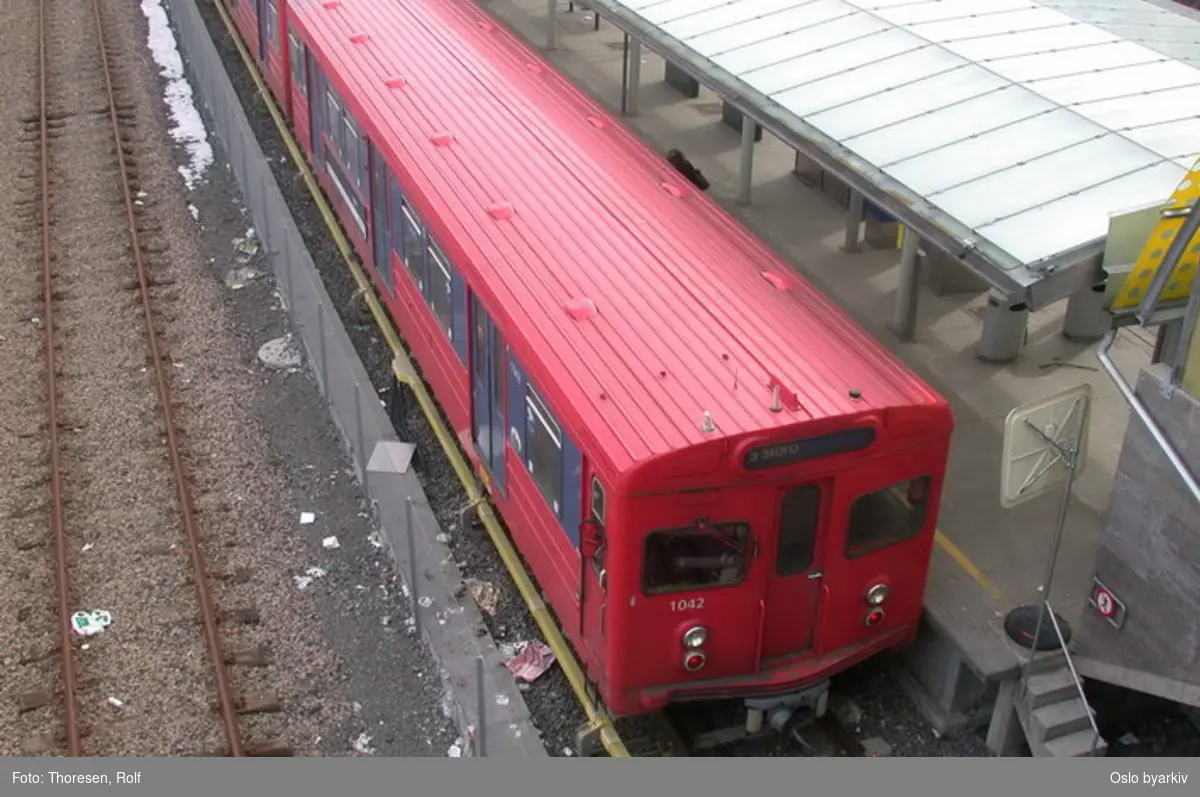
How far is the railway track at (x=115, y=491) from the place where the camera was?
32.2 feet

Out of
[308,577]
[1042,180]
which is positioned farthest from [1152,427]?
[308,577]

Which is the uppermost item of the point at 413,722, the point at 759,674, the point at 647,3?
the point at 647,3

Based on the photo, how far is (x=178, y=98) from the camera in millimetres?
21922

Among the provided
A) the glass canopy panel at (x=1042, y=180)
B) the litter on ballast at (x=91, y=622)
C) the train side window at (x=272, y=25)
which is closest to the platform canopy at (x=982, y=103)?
the glass canopy panel at (x=1042, y=180)

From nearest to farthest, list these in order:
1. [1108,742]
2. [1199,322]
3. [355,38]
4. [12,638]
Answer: [1199,322] < [1108,742] < [12,638] < [355,38]

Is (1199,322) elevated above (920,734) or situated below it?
above

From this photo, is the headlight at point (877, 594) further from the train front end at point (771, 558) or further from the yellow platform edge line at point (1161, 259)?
the yellow platform edge line at point (1161, 259)

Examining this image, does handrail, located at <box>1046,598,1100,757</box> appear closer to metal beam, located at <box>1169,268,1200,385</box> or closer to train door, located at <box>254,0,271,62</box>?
metal beam, located at <box>1169,268,1200,385</box>

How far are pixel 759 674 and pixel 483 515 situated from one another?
10.7ft

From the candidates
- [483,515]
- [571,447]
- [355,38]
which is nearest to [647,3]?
[355,38]

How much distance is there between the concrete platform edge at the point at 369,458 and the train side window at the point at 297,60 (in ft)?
3.43

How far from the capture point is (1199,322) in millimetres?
8086

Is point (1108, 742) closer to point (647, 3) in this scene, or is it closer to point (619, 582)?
point (619, 582)

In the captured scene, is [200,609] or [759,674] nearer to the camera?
[759,674]
